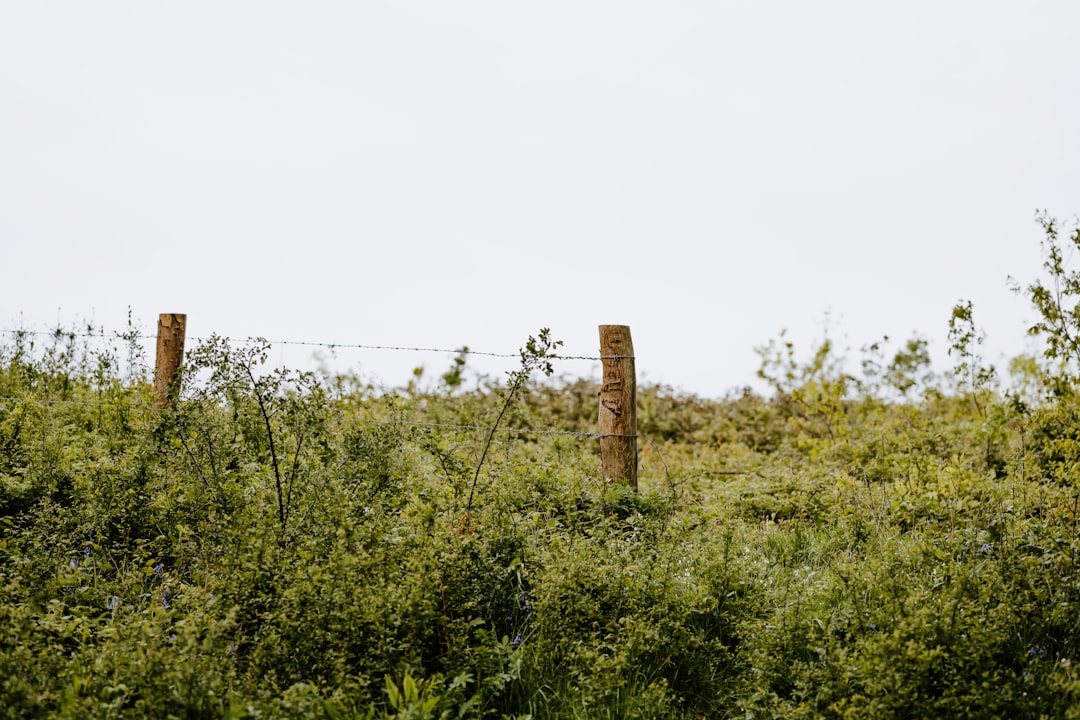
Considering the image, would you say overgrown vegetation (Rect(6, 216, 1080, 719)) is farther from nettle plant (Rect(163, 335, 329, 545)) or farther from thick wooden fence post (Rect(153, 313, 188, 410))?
thick wooden fence post (Rect(153, 313, 188, 410))

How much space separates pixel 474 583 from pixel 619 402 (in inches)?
114

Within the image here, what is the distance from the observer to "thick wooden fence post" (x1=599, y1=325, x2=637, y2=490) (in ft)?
23.6

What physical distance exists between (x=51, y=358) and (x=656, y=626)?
26.0 feet

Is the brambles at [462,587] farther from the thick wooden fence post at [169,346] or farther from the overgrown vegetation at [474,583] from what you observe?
the thick wooden fence post at [169,346]

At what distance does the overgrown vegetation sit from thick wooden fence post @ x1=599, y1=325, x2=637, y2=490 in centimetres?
25

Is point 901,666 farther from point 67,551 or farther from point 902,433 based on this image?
point 902,433

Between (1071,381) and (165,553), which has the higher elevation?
(1071,381)

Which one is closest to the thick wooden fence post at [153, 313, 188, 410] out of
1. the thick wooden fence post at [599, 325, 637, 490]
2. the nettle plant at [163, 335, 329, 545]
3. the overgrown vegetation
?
the overgrown vegetation

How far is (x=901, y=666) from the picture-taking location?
3.88m

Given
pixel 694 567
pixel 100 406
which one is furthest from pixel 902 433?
pixel 100 406

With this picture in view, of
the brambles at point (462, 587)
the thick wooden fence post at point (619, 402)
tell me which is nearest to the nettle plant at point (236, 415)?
the brambles at point (462, 587)

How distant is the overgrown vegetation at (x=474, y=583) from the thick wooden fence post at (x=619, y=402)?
0.25 metres

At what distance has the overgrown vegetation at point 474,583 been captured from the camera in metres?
3.87

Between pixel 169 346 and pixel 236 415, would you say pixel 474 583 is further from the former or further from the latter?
pixel 169 346
